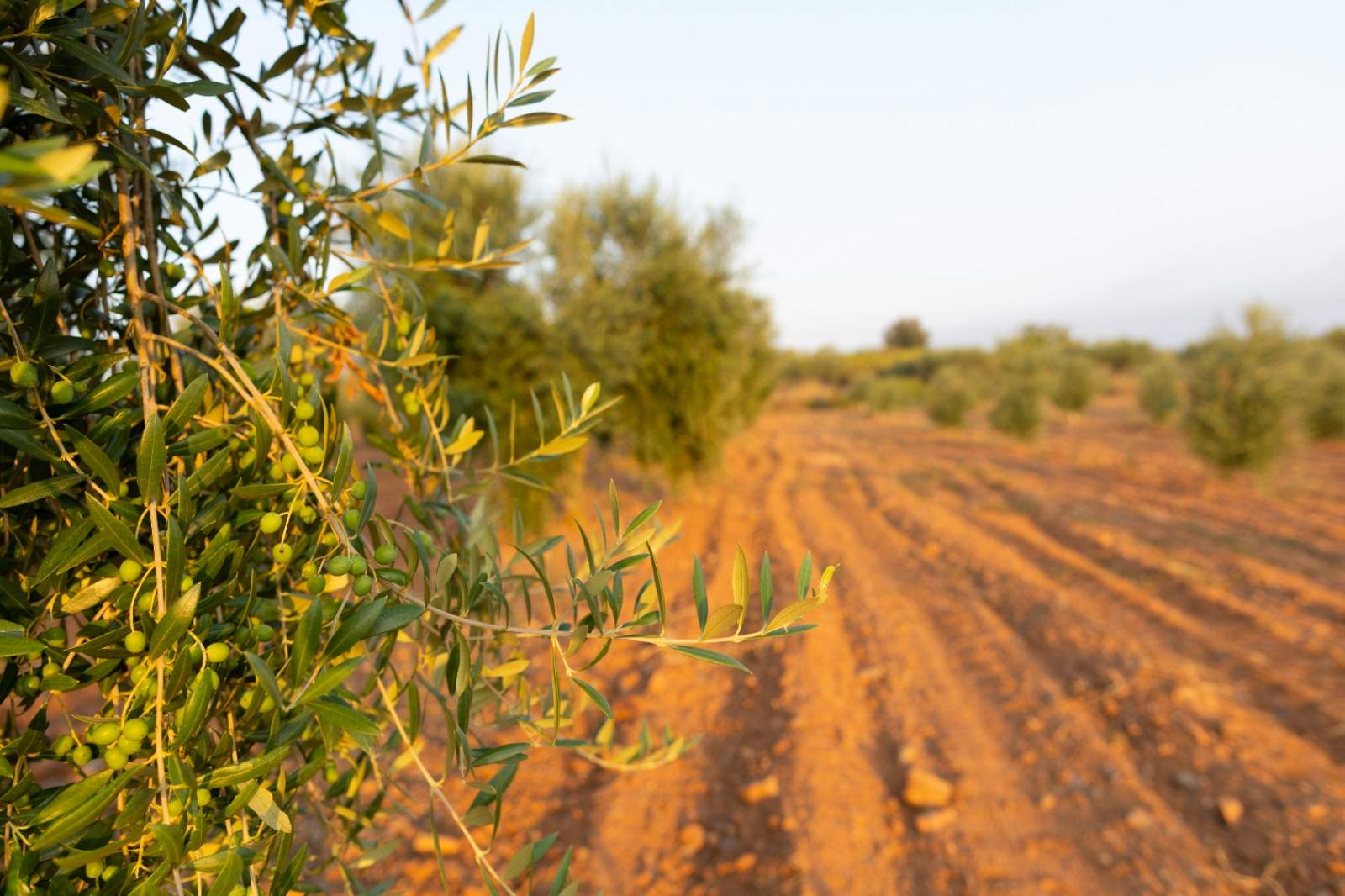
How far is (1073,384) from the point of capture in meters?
28.5

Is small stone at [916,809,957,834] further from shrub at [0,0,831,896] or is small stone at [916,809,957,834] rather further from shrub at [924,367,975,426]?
shrub at [924,367,975,426]

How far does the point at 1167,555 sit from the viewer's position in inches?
371

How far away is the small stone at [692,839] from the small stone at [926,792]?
4.62 feet

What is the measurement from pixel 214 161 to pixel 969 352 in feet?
225

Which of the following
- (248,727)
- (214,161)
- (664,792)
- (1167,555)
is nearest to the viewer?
(248,727)

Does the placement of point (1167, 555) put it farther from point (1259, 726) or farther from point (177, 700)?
point (177, 700)

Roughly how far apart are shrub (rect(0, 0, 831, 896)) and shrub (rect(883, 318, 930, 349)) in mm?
88015

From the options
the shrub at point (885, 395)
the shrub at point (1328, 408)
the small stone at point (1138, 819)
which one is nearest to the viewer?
the small stone at point (1138, 819)

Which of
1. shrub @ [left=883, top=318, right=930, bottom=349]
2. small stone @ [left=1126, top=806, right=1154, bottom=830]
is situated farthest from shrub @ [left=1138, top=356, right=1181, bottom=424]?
shrub @ [left=883, top=318, right=930, bottom=349]

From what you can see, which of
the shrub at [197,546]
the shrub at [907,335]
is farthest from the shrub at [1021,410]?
the shrub at [907,335]

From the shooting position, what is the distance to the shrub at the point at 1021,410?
2333 cm

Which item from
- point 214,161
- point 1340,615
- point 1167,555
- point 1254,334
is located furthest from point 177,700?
point 1254,334

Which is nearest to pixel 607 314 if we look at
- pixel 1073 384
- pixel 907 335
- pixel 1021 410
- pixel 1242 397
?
pixel 1242 397

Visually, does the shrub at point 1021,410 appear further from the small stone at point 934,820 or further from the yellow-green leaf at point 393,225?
the yellow-green leaf at point 393,225
